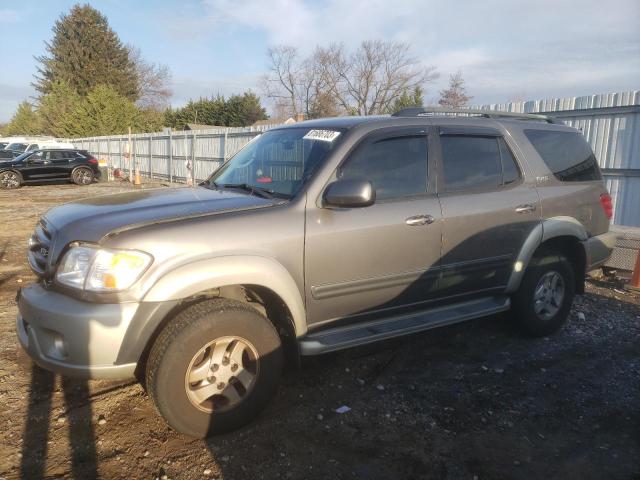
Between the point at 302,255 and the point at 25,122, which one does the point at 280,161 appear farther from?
the point at 25,122

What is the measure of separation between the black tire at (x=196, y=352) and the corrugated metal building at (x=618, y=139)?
7.80m

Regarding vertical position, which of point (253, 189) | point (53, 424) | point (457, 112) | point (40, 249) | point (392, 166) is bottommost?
point (53, 424)

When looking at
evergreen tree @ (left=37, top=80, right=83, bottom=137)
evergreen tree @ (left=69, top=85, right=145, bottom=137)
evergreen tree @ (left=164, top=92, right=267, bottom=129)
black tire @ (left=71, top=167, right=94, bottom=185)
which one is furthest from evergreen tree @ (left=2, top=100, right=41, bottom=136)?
black tire @ (left=71, top=167, right=94, bottom=185)

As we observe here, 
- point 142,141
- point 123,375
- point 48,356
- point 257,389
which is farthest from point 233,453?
→ point 142,141

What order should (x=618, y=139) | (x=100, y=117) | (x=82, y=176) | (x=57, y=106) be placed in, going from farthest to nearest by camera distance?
1. (x=57, y=106)
2. (x=100, y=117)
3. (x=82, y=176)
4. (x=618, y=139)

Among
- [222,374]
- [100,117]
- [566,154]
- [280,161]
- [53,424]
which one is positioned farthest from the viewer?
[100,117]

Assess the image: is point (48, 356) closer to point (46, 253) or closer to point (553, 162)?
point (46, 253)

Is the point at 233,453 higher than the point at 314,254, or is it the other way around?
the point at 314,254

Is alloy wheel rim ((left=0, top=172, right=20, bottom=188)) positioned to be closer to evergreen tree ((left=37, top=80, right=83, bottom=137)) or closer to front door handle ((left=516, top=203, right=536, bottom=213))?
front door handle ((left=516, top=203, right=536, bottom=213))

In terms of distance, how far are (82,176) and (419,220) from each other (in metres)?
19.8

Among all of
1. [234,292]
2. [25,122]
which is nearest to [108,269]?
[234,292]

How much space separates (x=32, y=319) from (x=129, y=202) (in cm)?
95

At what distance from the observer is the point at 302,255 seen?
3119mm

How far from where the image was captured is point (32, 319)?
9.21ft
